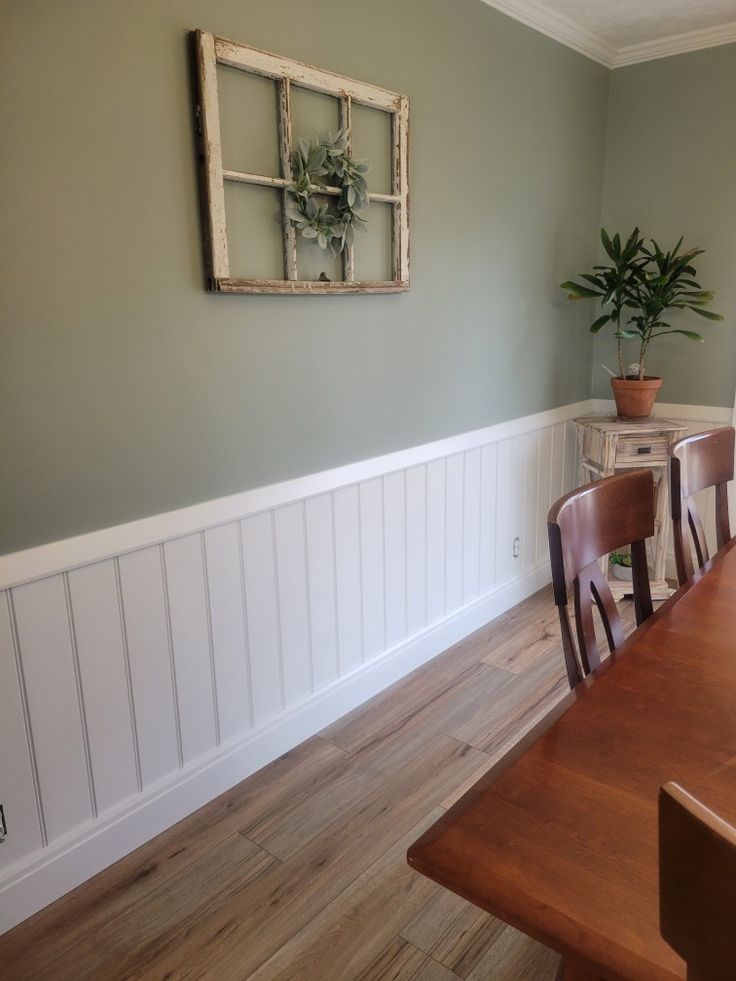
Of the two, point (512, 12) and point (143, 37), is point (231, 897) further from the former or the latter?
point (512, 12)

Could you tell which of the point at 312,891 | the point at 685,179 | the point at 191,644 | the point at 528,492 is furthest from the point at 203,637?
the point at 685,179

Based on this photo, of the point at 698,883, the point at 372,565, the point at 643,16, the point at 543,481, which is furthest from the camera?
the point at 543,481

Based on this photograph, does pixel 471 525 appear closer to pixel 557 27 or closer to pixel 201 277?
pixel 201 277

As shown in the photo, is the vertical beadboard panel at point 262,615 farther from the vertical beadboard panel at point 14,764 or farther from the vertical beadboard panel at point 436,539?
the vertical beadboard panel at point 436,539

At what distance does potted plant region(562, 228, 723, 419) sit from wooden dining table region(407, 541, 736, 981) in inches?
83.9

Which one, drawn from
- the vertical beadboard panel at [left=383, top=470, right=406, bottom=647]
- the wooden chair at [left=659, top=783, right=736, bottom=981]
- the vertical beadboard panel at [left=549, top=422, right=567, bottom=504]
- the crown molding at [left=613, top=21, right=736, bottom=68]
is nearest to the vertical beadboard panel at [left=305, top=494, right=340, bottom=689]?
the vertical beadboard panel at [left=383, top=470, right=406, bottom=647]

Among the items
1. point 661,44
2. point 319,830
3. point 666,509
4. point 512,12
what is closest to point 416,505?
point 319,830

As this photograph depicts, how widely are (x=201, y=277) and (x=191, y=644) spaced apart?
0.94 meters

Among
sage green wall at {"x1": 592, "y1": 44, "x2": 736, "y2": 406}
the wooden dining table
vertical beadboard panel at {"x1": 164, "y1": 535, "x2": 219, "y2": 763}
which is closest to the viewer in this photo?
the wooden dining table

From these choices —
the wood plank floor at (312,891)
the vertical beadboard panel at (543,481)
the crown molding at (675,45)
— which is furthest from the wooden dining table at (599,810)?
the crown molding at (675,45)

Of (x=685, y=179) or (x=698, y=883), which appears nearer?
(x=698, y=883)

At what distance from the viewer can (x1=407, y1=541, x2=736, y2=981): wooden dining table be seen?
0.66m

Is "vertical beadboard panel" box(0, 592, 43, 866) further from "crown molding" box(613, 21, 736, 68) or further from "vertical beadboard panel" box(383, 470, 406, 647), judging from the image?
"crown molding" box(613, 21, 736, 68)

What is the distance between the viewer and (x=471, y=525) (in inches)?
113
